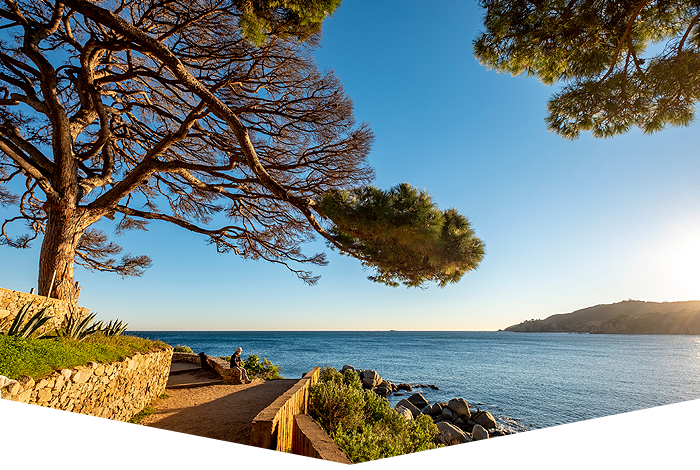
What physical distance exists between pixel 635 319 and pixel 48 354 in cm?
6556

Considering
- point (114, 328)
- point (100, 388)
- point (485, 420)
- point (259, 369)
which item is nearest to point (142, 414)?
point (100, 388)

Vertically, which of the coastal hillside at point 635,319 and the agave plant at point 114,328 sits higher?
the agave plant at point 114,328

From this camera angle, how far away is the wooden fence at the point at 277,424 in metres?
2.57

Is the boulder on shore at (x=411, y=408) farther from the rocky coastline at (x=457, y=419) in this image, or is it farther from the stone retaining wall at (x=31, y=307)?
the stone retaining wall at (x=31, y=307)

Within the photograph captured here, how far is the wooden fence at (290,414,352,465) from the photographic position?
242 cm

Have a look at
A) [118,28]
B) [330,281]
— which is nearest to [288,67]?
[118,28]

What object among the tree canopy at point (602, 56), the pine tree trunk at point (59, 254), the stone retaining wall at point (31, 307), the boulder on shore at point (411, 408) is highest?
the tree canopy at point (602, 56)

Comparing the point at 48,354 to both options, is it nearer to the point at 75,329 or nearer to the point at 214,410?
the point at 75,329

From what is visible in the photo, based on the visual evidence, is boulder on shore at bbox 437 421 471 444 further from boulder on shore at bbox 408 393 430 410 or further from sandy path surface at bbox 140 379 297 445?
sandy path surface at bbox 140 379 297 445

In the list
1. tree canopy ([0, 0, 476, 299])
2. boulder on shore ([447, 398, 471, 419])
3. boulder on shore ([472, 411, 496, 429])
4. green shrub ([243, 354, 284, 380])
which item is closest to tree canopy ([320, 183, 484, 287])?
tree canopy ([0, 0, 476, 299])

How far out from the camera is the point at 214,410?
15.8ft

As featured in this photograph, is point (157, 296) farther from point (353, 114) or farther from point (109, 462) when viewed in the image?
point (109, 462)

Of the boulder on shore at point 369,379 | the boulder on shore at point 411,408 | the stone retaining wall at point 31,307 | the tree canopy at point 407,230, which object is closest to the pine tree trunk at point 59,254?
the stone retaining wall at point 31,307

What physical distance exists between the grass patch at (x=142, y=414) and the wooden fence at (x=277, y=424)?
2.25m
